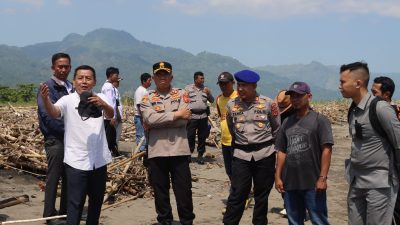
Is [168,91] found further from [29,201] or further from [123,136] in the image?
[123,136]

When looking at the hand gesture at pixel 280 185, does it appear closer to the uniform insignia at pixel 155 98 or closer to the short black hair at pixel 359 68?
the short black hair at pixel 359 68

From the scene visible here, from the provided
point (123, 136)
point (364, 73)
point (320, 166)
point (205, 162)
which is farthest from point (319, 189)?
point (123, 136)

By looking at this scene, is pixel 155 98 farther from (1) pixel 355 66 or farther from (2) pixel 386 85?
(2) pixel 386 85

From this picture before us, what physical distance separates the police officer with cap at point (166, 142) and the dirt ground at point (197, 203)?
0.75m

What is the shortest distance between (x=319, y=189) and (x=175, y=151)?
71.8 inches

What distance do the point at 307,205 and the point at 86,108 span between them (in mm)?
2429

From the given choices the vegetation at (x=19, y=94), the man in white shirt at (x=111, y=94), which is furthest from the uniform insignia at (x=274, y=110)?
the vegetation at (x=19, y=94)

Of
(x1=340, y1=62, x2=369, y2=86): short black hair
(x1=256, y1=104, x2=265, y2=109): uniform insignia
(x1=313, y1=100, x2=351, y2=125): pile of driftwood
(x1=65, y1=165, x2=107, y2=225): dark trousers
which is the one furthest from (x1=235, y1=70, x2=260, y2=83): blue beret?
(x1=313, y1=100, x2=351, y2=125): pile of driftwood

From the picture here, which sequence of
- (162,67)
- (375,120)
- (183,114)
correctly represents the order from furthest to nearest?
(162,67)
(183,114)
(375,120)

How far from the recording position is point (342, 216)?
7.14 metres

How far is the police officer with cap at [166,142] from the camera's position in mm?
5801

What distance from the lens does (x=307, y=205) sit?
4867 millimetres

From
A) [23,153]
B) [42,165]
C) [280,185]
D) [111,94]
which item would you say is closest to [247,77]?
[280,185]

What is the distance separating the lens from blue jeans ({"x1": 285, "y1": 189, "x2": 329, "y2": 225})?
4801mm
